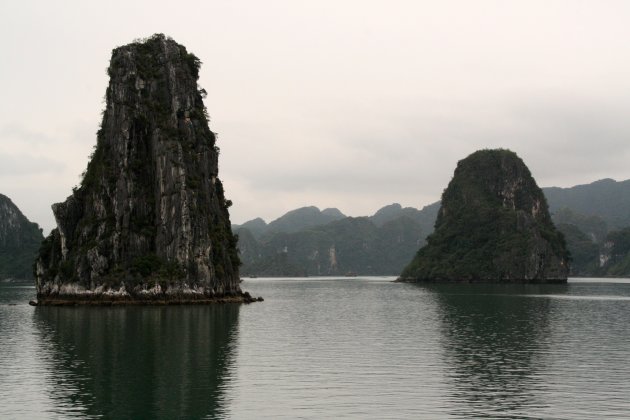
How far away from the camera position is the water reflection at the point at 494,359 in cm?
3872

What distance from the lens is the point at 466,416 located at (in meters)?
35.7

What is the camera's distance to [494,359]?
182 feet

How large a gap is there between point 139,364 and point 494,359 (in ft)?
93.6


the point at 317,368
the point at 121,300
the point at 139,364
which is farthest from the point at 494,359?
the point at 121,300

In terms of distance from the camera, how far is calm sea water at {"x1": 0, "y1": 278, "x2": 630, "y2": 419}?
1490 inches

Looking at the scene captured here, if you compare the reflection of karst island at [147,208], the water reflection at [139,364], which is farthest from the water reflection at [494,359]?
the reflection of karst island at [147,208]

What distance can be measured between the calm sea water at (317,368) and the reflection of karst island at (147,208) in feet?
127

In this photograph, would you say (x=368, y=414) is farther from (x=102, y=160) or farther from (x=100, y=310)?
(x=102, y=160)

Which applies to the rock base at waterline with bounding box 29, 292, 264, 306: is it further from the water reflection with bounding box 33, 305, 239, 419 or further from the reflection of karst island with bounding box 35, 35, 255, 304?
the water reflection with bounding box 33, 305, 239, 419

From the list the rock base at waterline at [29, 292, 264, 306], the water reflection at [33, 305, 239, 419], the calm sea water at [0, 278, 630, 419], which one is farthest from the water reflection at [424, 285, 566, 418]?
the rock base at waterline at [29, 292, 264, 306]

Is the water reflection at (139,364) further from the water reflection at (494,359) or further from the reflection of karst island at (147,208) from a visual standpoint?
the reflection of karst island at (147,208)

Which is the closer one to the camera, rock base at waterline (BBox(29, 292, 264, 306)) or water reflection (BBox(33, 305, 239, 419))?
water reflection (BBox(33, 305, 239, 419))

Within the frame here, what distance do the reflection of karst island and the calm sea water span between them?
38.8m

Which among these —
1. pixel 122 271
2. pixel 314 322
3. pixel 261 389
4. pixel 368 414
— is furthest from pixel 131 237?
pixel 368 414
